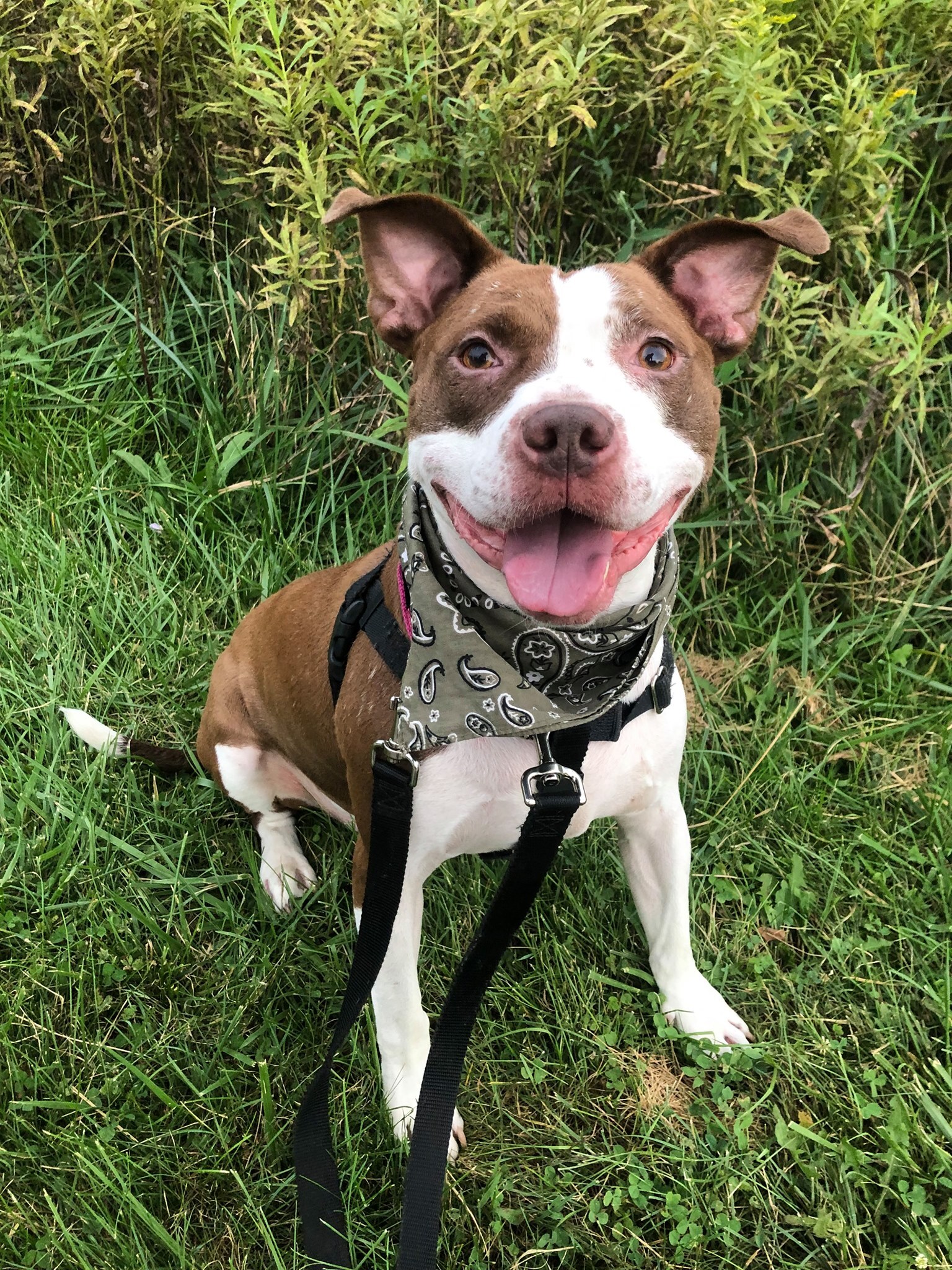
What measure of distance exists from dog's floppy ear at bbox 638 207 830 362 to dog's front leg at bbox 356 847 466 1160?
1.38 m

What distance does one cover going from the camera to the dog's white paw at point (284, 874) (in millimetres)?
2914

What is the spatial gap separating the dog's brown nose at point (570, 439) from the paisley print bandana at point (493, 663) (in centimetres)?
40

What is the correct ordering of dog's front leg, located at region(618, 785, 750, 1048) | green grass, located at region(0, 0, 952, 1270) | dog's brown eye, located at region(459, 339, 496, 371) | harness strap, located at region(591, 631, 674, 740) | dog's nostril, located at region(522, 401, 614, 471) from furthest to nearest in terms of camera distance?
dog's front leg, located at region(618, 785, 750, 1048) < green grass, located at region(0, 0, 952, 1270) < harness strap, located at region(591, 631, 674, 740) < dog's brown eye, located at region(459, 339, 496, 371) < dog's nostril, located at region(522, 401, 614, 471)

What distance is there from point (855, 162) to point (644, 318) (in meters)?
1.48

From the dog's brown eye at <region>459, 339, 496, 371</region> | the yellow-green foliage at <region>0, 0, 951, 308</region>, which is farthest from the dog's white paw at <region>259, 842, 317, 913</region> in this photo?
the yellow-green foliage at <region>0, 0, 951, 308</region>

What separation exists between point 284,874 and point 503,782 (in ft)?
3.70

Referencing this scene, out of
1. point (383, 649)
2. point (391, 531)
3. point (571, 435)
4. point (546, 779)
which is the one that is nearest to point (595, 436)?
point (571, 435)

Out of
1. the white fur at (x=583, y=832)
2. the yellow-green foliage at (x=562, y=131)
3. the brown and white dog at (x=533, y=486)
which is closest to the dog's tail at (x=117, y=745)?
the brown and white dog at (x=533, y=486)

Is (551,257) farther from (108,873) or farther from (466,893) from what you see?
(108,873)

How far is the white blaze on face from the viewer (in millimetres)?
1723

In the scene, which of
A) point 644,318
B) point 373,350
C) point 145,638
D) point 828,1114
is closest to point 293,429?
point 373,350

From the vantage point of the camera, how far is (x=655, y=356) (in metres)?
1.95

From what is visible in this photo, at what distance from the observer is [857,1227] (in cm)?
221

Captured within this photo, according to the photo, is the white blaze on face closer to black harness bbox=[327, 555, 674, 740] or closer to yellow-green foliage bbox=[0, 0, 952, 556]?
black harness bbox=[327, 555, 674, 740]
